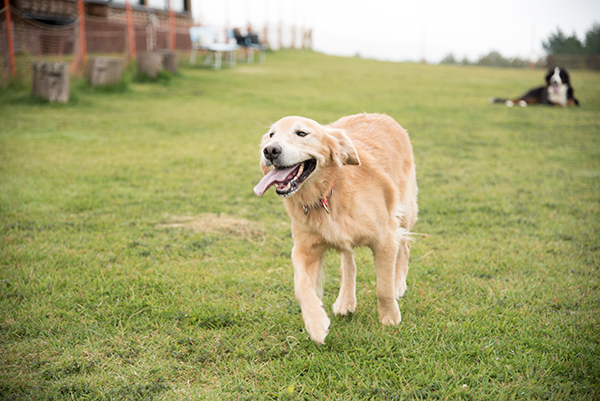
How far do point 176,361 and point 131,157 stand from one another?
227 inches

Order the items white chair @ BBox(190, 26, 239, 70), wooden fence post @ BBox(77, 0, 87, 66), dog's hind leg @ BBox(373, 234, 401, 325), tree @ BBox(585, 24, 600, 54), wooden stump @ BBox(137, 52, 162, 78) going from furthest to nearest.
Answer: tree @ BBox(585, 24, 600, 54) → white chair @ BBox(190, 26, 239, 70) → wooden stump @ BBox(137, 52, 162, 78) → wooden fence post @ BBox(77, 0, 87, 66) → dog's hind leg @ BBox(373, 234, 401, 325)

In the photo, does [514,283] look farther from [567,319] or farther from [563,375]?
[563,375]

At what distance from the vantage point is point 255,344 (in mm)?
3326

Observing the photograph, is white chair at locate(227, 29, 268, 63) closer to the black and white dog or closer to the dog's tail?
the dog's tail

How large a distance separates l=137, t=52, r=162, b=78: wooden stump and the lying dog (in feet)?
45.5

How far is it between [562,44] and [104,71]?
42985mm

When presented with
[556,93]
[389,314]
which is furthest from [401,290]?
[556,93]

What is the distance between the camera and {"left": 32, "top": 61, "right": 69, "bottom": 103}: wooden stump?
1156 centimetres

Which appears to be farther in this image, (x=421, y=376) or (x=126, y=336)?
(x=126, y=336)

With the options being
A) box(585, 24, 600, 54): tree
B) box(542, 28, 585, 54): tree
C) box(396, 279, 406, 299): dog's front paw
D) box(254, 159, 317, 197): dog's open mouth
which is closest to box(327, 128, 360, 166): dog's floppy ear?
box(254, 159, 317, 197): dog's open mouth

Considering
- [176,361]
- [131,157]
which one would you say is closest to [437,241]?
[176,361]

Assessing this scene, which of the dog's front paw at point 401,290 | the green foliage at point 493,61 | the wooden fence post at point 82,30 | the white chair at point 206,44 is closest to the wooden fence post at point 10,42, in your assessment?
the wooden fence post at point 82,30

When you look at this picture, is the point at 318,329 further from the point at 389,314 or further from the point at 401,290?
the point at 401,290

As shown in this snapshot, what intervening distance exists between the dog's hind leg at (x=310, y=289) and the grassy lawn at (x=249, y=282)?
268 millimetres
